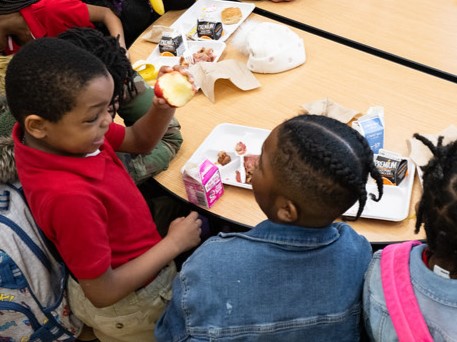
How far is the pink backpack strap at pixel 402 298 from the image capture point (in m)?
0.86

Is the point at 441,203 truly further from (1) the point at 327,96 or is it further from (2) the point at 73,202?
(1) the point at 327,96

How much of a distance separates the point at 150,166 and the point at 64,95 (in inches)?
19.5

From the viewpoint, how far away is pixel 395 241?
125 cm

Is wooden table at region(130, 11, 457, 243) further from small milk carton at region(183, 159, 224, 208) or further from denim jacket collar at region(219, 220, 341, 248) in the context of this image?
denim jacket collar at region(219, 220, 341, 248)

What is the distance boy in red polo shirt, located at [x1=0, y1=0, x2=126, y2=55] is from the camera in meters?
1.87

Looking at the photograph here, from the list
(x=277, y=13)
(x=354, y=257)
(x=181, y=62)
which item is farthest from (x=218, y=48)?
(x=354, y=257)

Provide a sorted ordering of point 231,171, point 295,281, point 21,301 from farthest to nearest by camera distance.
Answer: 1. point 231,171
2. point 21,301
3. point 295,281

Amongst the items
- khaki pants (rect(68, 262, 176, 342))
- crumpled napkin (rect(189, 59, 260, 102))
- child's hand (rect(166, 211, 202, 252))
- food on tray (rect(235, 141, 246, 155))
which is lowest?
khaki pants (rect(68, 262, 176, 342))

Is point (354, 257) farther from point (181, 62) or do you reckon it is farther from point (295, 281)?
point (181, 62)

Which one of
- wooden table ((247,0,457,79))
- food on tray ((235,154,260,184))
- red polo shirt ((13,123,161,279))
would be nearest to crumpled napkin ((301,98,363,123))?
food on tray ((235,154,260,184))

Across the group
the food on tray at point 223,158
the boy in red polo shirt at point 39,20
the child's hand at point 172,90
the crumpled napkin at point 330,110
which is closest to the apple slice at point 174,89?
the child's hand at point 172,90

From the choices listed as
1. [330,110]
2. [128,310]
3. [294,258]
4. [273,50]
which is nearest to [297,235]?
[294,258]

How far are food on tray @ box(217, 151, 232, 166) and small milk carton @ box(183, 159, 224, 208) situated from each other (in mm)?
114

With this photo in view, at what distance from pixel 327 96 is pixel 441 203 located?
0.92 metres
